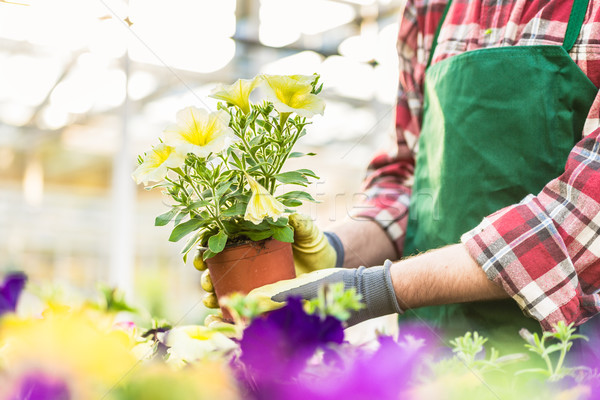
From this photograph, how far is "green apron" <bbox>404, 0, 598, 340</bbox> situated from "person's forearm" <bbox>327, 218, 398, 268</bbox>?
0.38 ft

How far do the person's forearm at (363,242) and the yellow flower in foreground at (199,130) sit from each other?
57 centimetres

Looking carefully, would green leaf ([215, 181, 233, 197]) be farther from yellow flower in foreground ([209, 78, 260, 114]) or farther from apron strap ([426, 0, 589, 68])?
apron strap ([426, 0, 589, 68])

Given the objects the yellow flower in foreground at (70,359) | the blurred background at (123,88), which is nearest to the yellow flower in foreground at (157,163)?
the yellow flower in foreground at (70,359)

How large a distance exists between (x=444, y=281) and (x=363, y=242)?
34 cm

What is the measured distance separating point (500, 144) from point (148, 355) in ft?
2.54

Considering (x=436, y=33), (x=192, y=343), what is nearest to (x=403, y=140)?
(x=436, y=33)

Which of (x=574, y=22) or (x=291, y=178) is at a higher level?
(x=574, y=22)

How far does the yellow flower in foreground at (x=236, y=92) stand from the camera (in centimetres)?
68

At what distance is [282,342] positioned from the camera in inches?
11.2

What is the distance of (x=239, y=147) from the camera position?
2.33 ft

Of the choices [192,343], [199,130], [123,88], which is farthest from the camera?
[123,88]

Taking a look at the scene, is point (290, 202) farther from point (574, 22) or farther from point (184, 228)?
point (574, 22)

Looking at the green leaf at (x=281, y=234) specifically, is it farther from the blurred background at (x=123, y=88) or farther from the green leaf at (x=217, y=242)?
the blurred background at (x=123, y=88)

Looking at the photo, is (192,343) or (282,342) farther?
(192,343)
